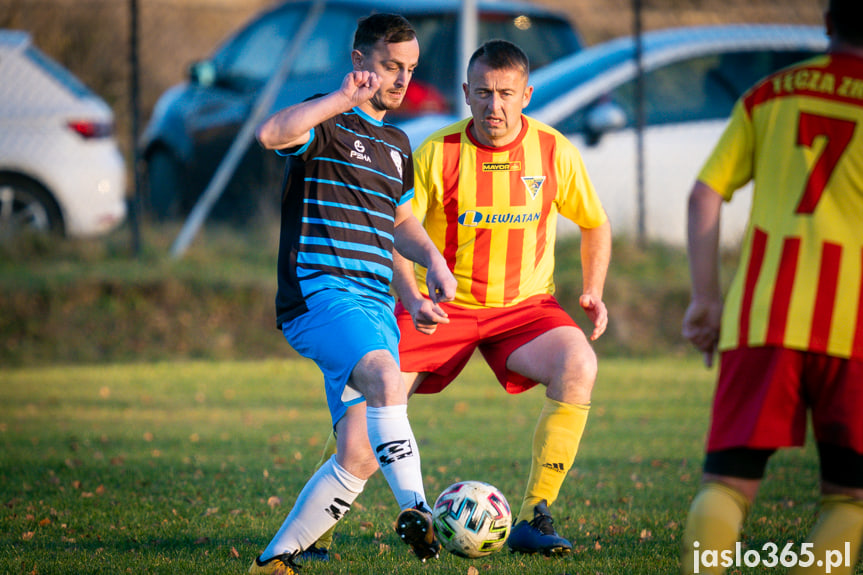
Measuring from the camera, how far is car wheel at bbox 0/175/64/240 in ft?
35.1

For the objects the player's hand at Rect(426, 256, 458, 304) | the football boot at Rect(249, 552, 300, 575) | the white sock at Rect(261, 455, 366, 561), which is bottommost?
the football boot at Rect(249, 552, 300, 575)

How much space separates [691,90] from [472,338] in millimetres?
8014

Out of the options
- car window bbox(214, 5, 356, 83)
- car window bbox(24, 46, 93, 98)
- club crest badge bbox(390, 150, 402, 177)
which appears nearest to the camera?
club crest badge bbox(390, 150, 402, 177)

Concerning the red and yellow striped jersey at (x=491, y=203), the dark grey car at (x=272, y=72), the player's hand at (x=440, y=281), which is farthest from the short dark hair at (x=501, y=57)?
the dark grey car at (x=272, y=72)

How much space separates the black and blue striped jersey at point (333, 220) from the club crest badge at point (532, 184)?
96 centimetres

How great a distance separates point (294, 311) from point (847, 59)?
216 cm

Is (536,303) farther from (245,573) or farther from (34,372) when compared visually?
(34,372)

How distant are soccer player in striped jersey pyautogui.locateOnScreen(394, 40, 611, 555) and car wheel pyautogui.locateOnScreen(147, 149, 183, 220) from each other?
8.21 metres

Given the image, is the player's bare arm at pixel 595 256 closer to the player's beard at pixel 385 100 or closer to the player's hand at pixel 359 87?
the player's beard at pixel 385 100

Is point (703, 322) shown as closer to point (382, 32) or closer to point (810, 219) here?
point (810, 219)

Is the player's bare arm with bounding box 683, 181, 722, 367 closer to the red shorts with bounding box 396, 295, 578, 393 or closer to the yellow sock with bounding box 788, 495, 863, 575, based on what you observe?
the yellow sock with bounding box 788, 495, 863, 575

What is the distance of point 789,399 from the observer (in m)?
2.76

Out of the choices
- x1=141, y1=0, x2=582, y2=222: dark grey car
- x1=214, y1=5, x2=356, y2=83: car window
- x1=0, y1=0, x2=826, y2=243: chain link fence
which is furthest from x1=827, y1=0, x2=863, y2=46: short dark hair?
x1=0, y1=0, x2=826, y2=243: chain link fence

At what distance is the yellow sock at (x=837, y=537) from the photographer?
9.09 ft
